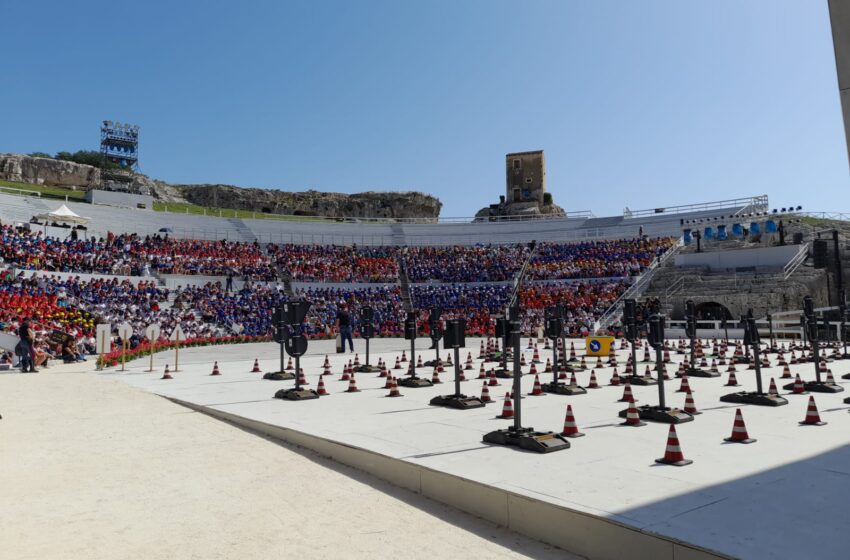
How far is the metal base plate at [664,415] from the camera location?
805 cm

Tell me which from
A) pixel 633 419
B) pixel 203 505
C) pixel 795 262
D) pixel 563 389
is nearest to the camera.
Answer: pixel 203 505

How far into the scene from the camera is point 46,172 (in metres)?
68.1

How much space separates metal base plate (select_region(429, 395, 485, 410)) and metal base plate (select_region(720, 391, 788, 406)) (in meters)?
4.48

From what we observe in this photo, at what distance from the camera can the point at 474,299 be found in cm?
3819

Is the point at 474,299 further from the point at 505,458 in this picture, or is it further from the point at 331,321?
the point at 505,458

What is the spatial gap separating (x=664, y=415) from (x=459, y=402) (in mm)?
3334

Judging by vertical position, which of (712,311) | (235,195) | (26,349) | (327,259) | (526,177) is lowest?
(26,349)

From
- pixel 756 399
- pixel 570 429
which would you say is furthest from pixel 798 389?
pixel 570 429

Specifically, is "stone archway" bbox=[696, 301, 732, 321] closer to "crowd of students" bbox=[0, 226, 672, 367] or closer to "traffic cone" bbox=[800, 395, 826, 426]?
"crowd of students" bbox=[0, 226, 672, 367]

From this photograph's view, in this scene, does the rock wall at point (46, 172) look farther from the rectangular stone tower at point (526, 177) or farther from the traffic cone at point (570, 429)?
the traffic cone at point (570, 429)

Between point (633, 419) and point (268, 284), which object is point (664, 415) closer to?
point (633, 419)

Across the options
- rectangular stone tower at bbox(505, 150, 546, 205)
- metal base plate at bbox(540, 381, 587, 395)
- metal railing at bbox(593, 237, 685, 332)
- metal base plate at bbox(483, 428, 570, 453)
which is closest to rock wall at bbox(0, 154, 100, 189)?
rectangular stone tower at bbox(505, 150, 546, 205)

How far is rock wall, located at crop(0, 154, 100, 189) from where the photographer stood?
65812 mm

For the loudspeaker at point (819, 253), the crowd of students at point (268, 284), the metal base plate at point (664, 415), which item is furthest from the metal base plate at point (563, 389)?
the loudspeaker at point (819, 253)
